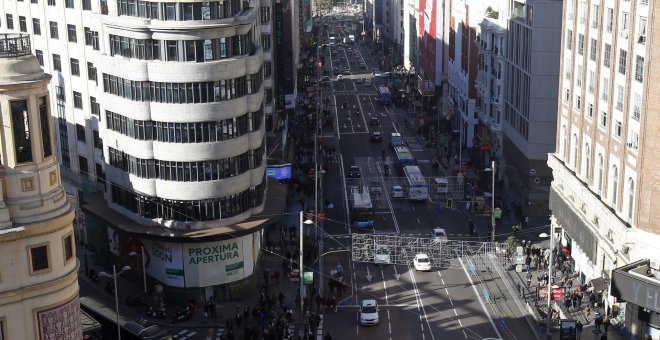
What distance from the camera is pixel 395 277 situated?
81.3 meters

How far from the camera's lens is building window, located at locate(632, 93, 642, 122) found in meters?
64.9

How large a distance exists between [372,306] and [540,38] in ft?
129

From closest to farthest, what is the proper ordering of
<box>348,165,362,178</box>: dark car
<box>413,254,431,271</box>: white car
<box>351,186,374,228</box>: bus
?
<box>413,254,431,271</box>: white car < <box>351,186,374,228</box>: bus < <box>348,165,362,178</box>: dark car

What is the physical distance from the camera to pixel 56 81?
90.3 m

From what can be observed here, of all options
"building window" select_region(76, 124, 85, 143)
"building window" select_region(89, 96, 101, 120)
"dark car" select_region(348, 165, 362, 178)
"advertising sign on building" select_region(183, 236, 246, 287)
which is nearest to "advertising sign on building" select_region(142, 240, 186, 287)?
"advertising sign on building" select_region(183, 236, 246, 287)

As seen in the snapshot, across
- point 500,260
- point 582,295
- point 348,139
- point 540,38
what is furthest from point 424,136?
point 582,295

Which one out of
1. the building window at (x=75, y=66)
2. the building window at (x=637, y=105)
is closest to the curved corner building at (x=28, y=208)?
the building window at (x=637, y=105)

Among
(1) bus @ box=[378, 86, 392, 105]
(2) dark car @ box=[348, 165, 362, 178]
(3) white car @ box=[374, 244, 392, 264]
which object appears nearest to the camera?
(3) white car @ box=[374, 244, 392, 264]

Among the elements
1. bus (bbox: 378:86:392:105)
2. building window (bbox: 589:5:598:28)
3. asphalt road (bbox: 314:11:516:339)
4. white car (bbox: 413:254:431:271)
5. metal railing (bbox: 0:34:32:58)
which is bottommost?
bus (bbox: 378:86:392:105)

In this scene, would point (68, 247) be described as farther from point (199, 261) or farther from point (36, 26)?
point (36, 26)

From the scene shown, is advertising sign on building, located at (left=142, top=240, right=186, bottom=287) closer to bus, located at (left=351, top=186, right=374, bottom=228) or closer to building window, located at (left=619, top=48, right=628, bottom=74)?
bus, located at (left=351, top=186, right=374, bottom=228)

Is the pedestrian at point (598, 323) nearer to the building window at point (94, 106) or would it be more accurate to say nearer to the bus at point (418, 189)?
the bus at point (418, 189)

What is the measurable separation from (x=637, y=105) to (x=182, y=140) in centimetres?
3249

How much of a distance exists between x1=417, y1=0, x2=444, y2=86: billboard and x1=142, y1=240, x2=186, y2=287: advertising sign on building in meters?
94.5
